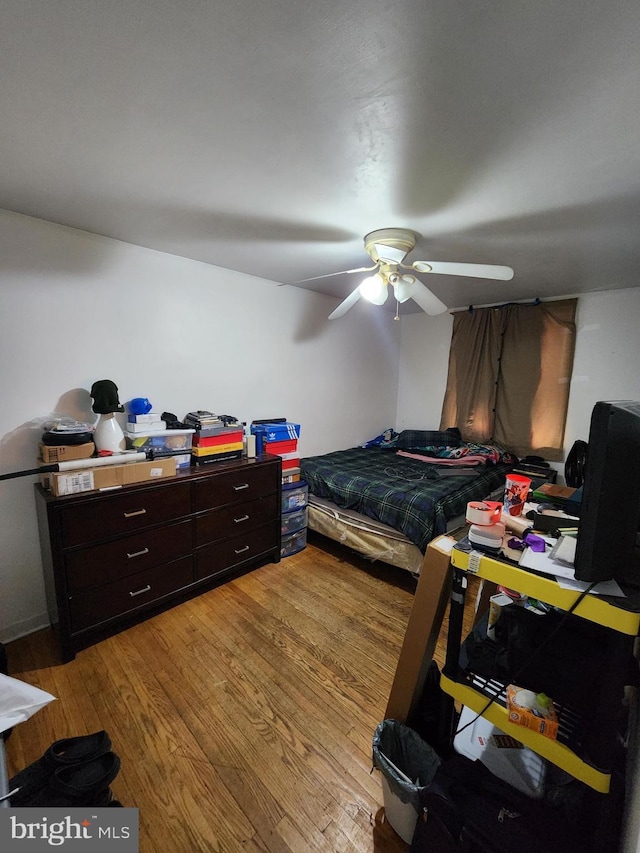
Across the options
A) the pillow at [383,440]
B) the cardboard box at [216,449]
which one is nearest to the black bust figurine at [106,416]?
the cardboard box at [216,449]

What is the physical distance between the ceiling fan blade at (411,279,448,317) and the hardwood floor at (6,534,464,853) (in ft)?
6.51

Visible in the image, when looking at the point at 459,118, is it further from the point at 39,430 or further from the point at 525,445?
the point at 525,445

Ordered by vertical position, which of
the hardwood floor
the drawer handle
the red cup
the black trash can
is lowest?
the hardwood floor

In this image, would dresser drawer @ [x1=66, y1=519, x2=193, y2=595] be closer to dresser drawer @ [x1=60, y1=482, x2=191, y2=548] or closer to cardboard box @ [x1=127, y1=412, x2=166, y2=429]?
dresser drawer @ [x1=60, y1=482, x2=191, y2=548]

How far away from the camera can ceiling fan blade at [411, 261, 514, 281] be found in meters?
1.72

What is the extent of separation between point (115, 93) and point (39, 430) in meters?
1.67

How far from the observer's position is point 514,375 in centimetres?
357

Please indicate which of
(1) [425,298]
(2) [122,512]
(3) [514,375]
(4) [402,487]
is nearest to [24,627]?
(2) [122,512]

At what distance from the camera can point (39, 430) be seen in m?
1.91

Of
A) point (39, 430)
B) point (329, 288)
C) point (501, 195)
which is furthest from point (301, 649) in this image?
point (329, 288)

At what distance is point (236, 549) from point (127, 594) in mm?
703

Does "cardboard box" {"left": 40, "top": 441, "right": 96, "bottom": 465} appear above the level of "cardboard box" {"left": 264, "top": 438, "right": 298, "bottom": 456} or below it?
above

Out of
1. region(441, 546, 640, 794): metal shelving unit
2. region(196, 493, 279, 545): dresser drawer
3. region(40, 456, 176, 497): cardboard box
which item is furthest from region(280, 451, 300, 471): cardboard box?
region(441, 546, 640, 794): metal shelving unit

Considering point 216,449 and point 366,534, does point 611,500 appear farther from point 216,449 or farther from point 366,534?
point 216,449
